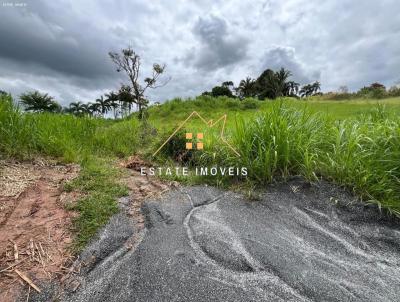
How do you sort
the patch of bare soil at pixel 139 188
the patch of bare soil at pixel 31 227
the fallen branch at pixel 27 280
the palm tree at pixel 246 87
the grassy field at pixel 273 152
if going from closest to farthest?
the fallen branch at pixel 27 280
the patch of bare soil at pixel 31 227
the patch of bare soil at pixel 139 188
the grassy field at pixel 273 152
the palm tree at pixel 246 87

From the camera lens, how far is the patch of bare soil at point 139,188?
2.53 m

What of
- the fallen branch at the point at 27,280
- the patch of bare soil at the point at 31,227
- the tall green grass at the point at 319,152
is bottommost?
the fallen branch at the point at 27,280

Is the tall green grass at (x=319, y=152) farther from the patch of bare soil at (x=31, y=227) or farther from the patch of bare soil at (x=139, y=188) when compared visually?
the patch of bare soil at (x=31, y=227)

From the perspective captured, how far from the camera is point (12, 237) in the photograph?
2078 mm

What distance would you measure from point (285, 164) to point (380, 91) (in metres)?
19.9

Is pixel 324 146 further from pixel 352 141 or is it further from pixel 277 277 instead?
pixel 277 277

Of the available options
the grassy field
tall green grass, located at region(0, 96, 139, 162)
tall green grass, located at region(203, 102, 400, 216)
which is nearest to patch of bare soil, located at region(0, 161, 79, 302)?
the grassy field

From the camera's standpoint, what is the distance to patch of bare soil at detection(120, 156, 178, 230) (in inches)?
99.4

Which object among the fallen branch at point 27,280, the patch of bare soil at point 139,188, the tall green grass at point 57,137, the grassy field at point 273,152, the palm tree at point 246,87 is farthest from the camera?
→ the palm tree at point 246,87

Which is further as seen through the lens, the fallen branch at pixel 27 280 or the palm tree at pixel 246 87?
the palm tree at pixel 246 87

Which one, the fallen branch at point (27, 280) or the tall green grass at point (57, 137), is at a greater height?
the tall green grass at point (57, 137)

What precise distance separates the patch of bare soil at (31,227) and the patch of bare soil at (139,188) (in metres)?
0.49

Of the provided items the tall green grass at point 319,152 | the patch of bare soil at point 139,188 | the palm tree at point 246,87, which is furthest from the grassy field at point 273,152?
the palm tree at point 246,87

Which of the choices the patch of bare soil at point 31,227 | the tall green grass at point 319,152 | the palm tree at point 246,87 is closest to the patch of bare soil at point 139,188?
the patch of bare soil at point 31,227
